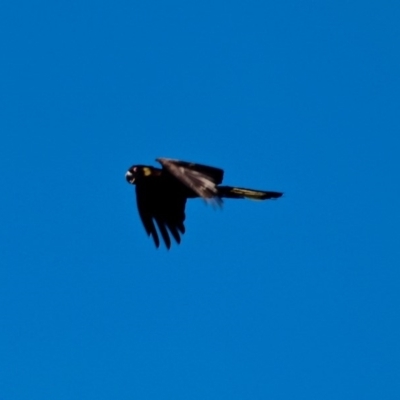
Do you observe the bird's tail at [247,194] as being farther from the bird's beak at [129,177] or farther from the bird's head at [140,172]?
the bird's beak at [129,177]

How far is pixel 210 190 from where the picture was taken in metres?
14.7

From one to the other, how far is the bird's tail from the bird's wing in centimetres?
110

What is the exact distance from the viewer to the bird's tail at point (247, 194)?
1575 cm

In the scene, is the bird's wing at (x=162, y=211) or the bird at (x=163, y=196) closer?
the bird at (x=163, y=196)

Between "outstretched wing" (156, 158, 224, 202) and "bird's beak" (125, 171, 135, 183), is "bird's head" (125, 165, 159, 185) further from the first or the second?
"outstretched wing" (156, 158, 224, 202)

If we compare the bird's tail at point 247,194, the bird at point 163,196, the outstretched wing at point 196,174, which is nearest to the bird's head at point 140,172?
the bird at point 163,196

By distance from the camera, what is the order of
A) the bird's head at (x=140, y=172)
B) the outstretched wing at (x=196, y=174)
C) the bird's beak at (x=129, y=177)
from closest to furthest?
1. the outstretched wing at (x=196, y=174)
2. the bird's head at (x=140, y=172)
3. the bird's beak at (x=129, y=177)

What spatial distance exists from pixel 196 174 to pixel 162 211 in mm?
1838

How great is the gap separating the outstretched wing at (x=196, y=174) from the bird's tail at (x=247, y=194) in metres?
0.50

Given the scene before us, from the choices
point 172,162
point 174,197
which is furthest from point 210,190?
point 174,197

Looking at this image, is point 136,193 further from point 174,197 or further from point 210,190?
point 210,190

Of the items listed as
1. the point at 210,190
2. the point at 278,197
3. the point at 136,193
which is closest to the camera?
the point at 210,190

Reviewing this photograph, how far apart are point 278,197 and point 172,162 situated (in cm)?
179

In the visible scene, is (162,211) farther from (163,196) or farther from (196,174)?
(196,174)
